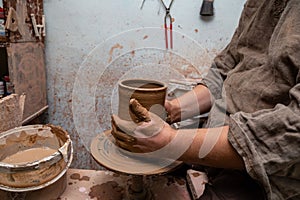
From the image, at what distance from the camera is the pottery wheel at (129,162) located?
2.72 feet

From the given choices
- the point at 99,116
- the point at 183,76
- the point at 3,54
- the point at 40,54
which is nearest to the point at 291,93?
the point at 183,76

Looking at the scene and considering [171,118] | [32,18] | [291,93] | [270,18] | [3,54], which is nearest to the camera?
[291,93]

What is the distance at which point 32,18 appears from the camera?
59.7 inches

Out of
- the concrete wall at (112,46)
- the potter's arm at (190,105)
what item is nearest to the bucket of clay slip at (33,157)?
the potter's arm at (190,105)

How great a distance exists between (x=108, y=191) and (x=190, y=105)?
1.65 ft

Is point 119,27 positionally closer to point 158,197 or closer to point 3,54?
point 3,54

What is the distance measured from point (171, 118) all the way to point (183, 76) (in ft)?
1.90

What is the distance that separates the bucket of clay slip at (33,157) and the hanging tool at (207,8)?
3.37ft

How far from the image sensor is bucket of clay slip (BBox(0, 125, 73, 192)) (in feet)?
2.86

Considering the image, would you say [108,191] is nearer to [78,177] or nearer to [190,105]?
[78,177]

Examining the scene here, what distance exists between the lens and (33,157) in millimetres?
1126

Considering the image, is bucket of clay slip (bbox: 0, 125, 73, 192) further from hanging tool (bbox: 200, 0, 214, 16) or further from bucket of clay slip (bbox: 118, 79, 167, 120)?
hanging tool (bbox: 200, 0, 214, 16)

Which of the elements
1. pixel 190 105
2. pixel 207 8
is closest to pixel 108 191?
pixel 190 105

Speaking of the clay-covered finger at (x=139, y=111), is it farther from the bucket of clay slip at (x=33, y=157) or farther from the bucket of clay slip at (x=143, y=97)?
the bucket of clay slip at (x=33, y=157)
